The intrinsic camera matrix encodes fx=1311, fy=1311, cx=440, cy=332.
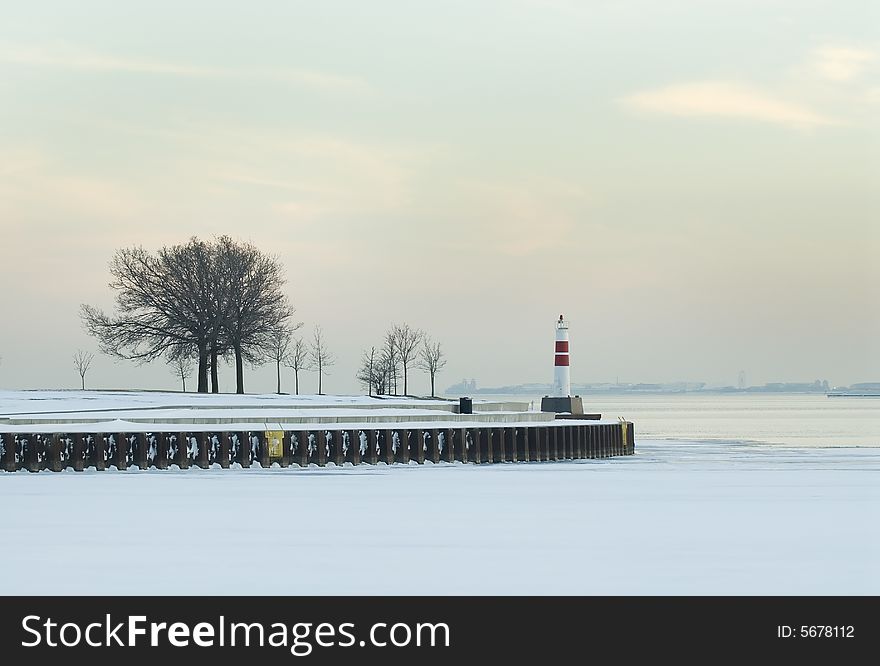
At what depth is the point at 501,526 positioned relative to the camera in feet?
66.5

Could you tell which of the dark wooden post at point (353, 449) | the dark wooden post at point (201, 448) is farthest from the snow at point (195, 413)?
the dark wooden post at point (353, 449)

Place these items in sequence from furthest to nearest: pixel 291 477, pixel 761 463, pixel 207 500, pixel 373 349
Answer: pixel 373 349
pixel 761 463
pixel 291 477
pixel 207 500

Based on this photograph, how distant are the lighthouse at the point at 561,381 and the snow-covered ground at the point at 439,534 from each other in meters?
19.8

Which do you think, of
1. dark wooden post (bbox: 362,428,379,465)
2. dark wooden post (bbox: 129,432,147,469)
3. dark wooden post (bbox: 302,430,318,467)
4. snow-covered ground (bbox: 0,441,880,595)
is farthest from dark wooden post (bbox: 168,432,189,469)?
dark wooden post (bbox: 362,428,379,465)

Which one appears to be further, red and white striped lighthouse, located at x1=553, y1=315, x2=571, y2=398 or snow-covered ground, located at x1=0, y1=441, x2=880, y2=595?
red and white striped lighthouse, located at x1=553, y1=315, x2=571, y2=398

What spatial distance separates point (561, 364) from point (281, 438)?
18.4 meters

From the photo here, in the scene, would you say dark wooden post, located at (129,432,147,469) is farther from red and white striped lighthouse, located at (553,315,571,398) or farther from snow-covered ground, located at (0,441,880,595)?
red and white striped lighthouse, located at (553,315,571,398)

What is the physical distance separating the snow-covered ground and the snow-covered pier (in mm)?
1863

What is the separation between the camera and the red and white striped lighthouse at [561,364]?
171 ft

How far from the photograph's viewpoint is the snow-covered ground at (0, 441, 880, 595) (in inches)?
583
